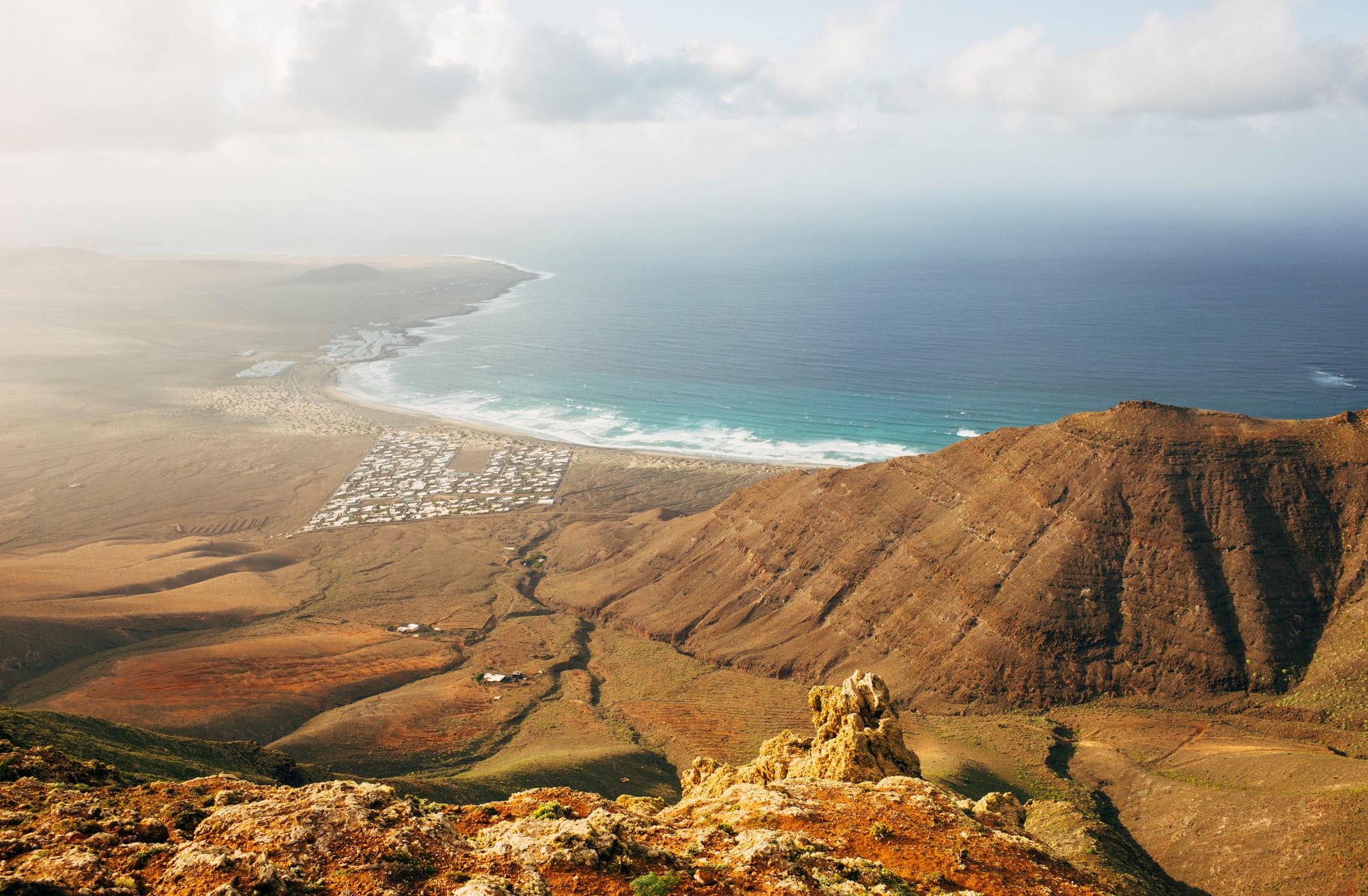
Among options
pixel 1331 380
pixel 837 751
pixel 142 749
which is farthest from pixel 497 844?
pixel 1331 380

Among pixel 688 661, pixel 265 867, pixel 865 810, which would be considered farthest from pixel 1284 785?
pixel 265 867

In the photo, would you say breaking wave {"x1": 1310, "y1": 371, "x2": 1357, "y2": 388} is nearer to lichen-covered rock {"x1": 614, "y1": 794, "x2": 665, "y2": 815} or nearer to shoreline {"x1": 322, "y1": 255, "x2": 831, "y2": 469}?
shoreline {"x1": 322, "y1": 255, "x2": 831, "y2": 469}

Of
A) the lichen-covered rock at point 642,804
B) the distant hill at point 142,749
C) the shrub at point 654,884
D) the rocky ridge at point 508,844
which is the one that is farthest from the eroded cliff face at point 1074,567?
the shrub at point 654,884

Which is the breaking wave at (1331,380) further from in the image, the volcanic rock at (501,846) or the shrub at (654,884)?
the shrub at (654,884)

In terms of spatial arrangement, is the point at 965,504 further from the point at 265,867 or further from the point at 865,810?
the point at 265,867

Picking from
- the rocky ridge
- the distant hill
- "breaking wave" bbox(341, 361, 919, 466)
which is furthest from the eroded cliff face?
"breaking wave" bbox(341, 361, 919, 466)

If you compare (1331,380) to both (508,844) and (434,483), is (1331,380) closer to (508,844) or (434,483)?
(434,483)
